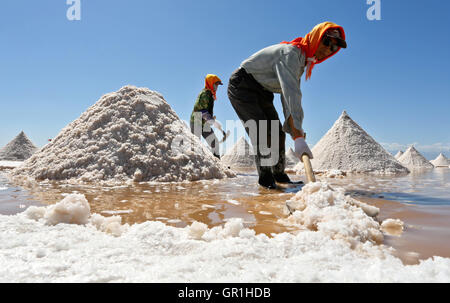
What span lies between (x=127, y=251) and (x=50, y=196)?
4.64 ft

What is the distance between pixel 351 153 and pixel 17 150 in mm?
10946

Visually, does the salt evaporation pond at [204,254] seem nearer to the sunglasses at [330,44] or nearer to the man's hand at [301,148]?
the man's hand at [301,148]

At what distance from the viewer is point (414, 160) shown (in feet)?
34.4

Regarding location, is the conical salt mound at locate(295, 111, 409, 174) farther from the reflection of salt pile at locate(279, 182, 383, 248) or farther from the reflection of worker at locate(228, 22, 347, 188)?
the reflection of salt pile at locate(279, 182, 383, 248)

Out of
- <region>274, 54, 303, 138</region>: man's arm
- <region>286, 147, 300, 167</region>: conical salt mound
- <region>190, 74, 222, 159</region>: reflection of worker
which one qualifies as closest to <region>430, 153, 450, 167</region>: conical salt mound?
<region>286, 147, 300, 167</region>: conical salt mound

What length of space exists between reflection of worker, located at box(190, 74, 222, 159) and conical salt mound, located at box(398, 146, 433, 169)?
903cm

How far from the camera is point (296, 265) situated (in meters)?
0.67

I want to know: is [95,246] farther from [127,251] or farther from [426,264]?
[426,264]

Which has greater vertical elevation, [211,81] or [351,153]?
[211,81]

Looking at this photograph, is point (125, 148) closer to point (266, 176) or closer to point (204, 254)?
point (266, 176)

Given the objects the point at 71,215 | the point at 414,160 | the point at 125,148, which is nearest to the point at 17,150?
the point at 125,148

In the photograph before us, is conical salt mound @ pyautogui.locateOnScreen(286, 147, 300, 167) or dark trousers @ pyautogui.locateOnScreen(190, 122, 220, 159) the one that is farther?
conical salt mound @ pyautogui.locateOnScreen(286, 147, 300, 167)

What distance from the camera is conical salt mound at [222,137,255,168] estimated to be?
31.3 ft

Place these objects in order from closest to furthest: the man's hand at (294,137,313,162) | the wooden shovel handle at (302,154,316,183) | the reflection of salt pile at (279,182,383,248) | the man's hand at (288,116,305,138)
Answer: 1. the reflection of salt pile at (279,182,383,248)
2. the wooden shovel handle at (302,154,316,183)
3. the man's hand at (294,137,313,162)
4. the man's hand at (288,116,305,138)
